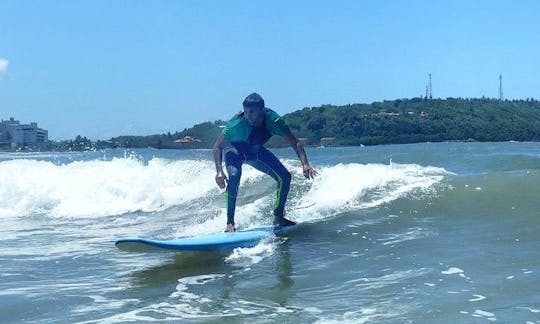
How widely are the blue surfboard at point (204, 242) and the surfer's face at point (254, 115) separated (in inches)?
49.0

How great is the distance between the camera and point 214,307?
498 centimetres

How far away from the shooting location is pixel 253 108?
7.57 meters

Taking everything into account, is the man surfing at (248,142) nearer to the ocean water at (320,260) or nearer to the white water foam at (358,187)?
the ocean water at (320,260)

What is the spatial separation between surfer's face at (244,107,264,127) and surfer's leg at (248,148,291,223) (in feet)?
1.33

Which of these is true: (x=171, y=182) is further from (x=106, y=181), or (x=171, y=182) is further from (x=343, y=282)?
(x=343, y=282)

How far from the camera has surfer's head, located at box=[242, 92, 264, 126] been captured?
7559 millimetres

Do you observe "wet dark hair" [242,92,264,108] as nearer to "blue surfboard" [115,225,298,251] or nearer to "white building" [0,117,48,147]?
"blue surfboard" [115,225,298,251]

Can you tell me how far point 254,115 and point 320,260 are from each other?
198cm

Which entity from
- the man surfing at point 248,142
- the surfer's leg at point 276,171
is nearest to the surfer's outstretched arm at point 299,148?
the man surfing at point 248,142

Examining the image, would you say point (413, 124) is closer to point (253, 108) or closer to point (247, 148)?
point (247, 148)

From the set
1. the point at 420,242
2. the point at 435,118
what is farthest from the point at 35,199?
the point at 435,118

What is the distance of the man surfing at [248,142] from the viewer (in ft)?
24.9

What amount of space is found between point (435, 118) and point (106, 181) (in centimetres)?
2959

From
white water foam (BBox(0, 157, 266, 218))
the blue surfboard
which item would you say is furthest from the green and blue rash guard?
white water foam (BBox(0, 157, 266, 218))
